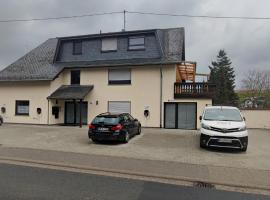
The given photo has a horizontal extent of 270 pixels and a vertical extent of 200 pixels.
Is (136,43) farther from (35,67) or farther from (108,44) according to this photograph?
(35,67)

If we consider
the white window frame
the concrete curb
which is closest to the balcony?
the white window frame

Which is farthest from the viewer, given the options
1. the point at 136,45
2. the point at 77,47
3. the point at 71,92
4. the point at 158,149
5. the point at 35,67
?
the point at 77,47

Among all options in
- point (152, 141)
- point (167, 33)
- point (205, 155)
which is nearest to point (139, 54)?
point (167, 33)

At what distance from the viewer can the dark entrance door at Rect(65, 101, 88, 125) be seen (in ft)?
77.6

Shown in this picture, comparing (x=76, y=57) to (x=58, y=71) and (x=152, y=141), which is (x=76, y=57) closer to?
(x=58, y=71)

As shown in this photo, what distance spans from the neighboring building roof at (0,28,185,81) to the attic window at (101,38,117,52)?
1.45 ft

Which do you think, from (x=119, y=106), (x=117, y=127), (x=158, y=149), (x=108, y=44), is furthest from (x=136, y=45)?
(x=158, y=149)

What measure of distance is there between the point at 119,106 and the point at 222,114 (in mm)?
10649

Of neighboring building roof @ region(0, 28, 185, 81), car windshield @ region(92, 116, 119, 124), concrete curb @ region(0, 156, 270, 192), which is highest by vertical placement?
neighboring building roof @ region(0, 28, 185, 81)

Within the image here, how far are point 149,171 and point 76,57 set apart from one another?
18.3m

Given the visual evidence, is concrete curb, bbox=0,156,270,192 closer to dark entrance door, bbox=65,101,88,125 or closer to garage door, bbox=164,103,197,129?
garage door, bbox=164,103,197,129

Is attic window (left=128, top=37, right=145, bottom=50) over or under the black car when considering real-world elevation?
over

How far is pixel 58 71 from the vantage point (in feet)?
76.6

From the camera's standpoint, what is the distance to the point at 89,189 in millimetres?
6512
